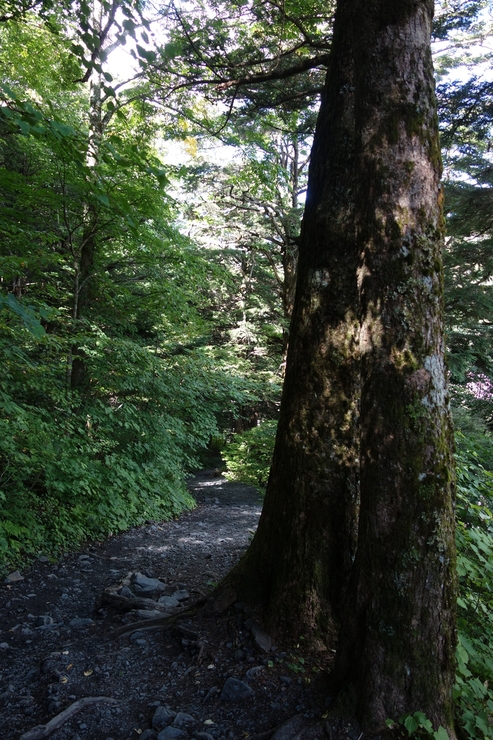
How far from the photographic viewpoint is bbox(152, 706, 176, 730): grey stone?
2396 mm

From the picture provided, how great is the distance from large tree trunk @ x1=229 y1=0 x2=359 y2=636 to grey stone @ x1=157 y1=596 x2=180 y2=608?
3.19 ft

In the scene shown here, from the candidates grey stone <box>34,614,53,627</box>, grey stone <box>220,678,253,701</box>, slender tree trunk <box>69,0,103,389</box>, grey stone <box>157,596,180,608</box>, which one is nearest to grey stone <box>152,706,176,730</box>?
grey stone <box>220,678,253,701</box>

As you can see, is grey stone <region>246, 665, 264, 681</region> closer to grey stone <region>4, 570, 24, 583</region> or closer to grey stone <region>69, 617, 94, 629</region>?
grey stone <region>69, 617, 94, 629</region>

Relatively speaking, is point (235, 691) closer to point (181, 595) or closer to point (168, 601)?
point (168, 601)

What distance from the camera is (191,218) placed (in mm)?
13602

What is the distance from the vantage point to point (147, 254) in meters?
7.50

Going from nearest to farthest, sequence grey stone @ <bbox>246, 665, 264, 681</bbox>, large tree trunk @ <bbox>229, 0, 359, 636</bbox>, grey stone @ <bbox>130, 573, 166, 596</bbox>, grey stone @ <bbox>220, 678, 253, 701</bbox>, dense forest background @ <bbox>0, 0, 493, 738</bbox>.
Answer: grey stone @ <bbox>220, 678, 253, 701</bbox>
grey stone @ <bbox>246, 665, 264, 681</bbox>
large tree trunk @ <bbox>229, 0, 359, 636</bbox>
dense forest background @ <bbox>0, 0, 493, 738</bbox>
grey stone @ <bbox>130, 573, 166, 596</bbox>

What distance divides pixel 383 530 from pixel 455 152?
1050 cm

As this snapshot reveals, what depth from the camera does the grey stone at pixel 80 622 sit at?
3699 mm

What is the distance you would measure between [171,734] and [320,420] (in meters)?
1.94

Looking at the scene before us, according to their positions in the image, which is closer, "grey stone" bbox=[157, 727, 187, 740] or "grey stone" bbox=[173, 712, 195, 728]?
"grey stone" bbox=[157, 727, 187, 740]

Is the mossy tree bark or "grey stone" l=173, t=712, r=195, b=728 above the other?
the mossy tree bark

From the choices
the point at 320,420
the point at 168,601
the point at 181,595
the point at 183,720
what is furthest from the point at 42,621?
the point at 320,420

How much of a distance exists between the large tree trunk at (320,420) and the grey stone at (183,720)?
2.47 ft
